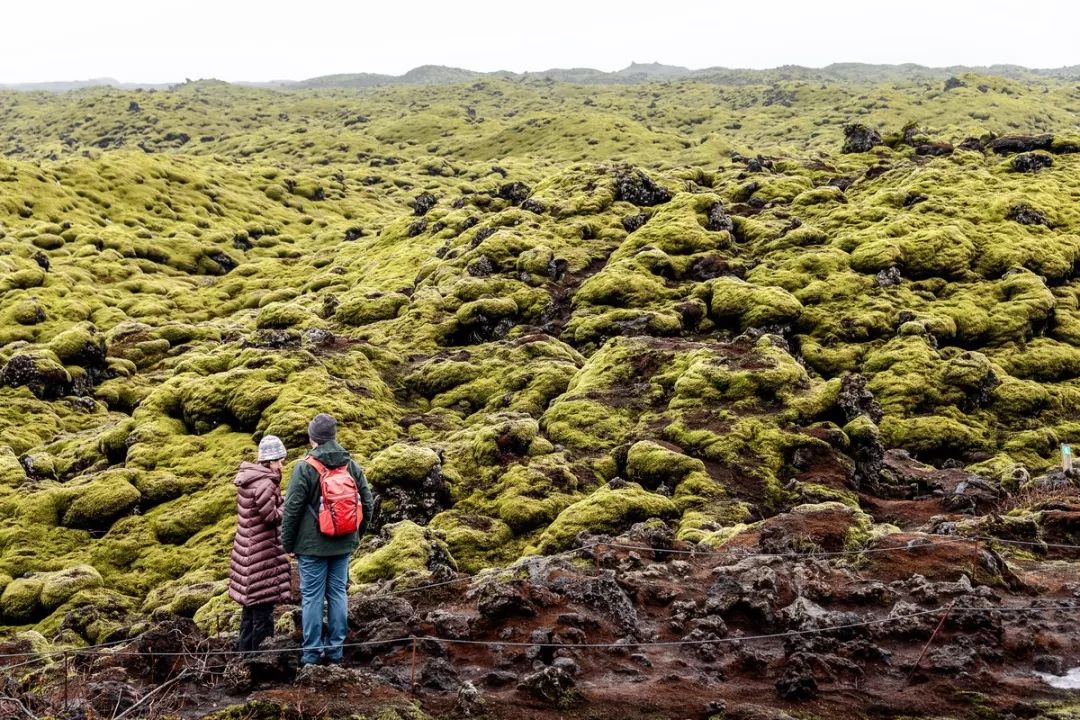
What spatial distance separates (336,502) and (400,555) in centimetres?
707

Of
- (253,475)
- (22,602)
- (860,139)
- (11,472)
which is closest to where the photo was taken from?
(253,475)

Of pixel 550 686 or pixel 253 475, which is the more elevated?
pixel 253 475

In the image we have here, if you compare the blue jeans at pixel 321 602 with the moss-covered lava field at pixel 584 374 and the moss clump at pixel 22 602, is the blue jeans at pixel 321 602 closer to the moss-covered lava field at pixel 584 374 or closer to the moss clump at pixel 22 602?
the moss-covered lava field at pixel 584 374

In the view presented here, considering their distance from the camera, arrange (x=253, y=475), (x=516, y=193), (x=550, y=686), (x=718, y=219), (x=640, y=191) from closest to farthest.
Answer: (x=550, y=686) < (x=253, y=475) < (x=718, y=219) < (x=640, y=191) < (x=516, y=193)

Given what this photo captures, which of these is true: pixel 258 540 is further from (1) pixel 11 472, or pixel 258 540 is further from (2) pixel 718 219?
(2) pixel 718 219

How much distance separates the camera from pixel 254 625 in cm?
1114

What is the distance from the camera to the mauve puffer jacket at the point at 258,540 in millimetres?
10938

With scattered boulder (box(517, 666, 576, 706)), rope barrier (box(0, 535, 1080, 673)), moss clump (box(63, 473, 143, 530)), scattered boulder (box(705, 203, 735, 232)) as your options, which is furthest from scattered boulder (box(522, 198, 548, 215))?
scattered boulder (box(517, 666, 576, 706))

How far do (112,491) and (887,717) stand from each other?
2162 cm

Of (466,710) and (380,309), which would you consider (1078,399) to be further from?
(380,309)

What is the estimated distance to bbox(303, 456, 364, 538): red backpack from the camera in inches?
407

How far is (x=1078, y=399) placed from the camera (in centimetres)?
2491

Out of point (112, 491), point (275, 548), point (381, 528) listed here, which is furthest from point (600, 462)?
point (112, 491)

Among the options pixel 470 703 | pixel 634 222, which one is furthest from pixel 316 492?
pixel 634 222
